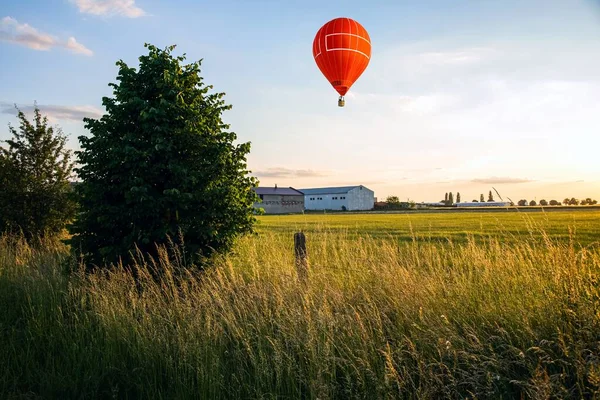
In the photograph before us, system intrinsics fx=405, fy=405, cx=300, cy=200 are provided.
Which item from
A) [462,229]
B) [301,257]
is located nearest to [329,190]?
[462,229]

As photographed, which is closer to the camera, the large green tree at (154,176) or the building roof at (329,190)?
the large green tree at (154,176)

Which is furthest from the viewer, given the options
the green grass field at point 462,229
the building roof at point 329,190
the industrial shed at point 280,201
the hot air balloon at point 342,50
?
the building roof at point 329,190

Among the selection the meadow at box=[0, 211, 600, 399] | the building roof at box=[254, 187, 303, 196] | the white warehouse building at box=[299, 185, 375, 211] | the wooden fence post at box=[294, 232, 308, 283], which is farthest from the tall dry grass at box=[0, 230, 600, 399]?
the white warehouse building at box=[299, 185, 375, 211]

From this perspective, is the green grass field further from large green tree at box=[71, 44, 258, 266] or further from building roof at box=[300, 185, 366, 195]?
building roof at box=[300, 185, 366, 195]

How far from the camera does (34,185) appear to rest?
53.5 ft

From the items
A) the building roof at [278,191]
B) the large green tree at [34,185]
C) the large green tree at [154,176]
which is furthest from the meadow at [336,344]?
the building roof at [278,191]

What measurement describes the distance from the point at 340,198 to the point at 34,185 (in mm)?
88962

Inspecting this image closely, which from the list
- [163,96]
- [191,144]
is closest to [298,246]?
[191,144]

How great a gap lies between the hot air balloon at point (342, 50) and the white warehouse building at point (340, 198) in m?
83.2

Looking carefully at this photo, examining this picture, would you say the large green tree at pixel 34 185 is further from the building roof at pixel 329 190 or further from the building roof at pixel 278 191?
the building roof at pixel 329 190

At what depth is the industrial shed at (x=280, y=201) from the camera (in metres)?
96.1

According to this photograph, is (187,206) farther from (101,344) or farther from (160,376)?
(160,376)

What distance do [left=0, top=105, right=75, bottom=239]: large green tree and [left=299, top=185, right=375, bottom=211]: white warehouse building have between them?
85974 millimetres

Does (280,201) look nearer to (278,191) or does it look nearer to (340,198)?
(278,191)
